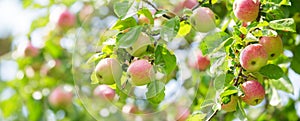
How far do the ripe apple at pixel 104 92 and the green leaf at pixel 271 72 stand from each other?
30 centimetres

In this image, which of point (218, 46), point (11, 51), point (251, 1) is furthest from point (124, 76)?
point (11, 51)

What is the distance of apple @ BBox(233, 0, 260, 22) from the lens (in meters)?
1.24

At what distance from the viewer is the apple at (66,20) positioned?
8.59 ft

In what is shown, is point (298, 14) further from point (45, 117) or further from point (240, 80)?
point (45, 117)

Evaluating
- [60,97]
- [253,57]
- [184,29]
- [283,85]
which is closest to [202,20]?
[184,29]

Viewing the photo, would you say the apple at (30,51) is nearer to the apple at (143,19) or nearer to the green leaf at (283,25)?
the apple at (143,19)

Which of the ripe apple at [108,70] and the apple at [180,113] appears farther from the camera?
the apple at [180,113]

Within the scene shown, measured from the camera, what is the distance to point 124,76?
121 centimetres

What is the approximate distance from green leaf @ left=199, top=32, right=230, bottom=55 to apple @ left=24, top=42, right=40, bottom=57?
1.39 m

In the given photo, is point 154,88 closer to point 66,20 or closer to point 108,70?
point 108,70

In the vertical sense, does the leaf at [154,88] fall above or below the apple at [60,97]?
above

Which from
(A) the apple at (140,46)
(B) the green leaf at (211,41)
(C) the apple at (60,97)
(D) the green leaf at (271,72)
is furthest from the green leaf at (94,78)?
(C) the apple at (60,97)

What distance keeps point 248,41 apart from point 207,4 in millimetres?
205

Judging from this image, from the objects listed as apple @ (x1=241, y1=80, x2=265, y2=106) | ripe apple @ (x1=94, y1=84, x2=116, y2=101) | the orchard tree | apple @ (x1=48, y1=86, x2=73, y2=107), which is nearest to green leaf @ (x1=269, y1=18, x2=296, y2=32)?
the orchard tree
